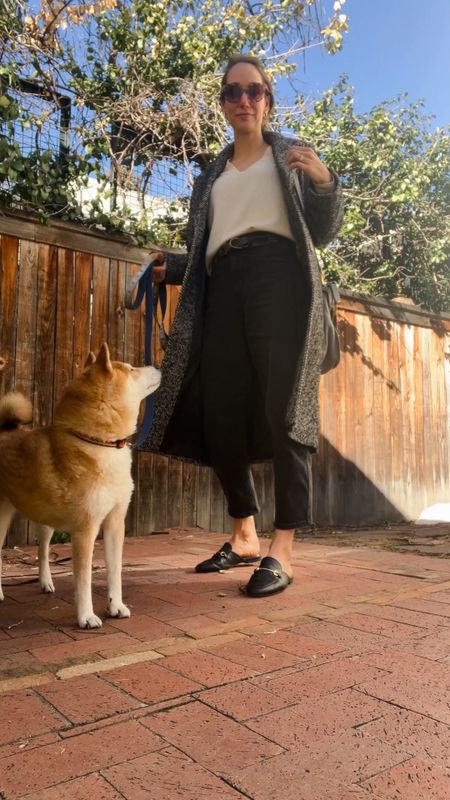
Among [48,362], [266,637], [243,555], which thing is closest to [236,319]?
[243,555]

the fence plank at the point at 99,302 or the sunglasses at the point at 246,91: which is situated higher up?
the sunglasses at the point at 246,91

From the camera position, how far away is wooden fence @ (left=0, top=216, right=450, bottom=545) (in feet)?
13.0

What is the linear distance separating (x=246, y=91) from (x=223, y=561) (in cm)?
218

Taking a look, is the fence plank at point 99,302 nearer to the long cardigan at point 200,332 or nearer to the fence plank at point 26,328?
the fence plank at point 26,328

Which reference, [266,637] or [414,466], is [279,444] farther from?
[414,466]

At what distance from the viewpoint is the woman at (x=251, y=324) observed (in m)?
2.49

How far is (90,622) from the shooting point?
1.98 metres

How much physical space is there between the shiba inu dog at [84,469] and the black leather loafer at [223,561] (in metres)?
0.66

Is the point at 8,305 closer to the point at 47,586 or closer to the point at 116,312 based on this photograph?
the point at 116,312

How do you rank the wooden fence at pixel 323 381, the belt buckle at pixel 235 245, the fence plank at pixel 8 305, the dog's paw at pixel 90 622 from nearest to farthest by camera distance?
the dog's paw at pixel 90 622
the belt buckle at pixel 235 245
the fence plank at pixel 8 305
the wooden fence at pixel 323 381

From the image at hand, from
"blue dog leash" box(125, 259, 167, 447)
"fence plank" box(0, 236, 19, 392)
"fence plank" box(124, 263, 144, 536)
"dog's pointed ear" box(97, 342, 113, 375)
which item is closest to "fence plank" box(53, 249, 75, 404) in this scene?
"fence plank" box(0, 236, 19, 392)

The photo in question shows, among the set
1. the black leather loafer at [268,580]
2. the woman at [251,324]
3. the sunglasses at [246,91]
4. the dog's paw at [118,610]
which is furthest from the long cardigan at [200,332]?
the dog's paw at [118,610]

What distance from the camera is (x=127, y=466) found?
90.0 inches

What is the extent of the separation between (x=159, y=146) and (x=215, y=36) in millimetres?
1349
